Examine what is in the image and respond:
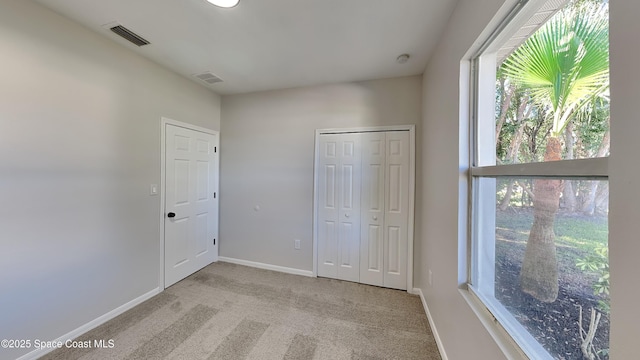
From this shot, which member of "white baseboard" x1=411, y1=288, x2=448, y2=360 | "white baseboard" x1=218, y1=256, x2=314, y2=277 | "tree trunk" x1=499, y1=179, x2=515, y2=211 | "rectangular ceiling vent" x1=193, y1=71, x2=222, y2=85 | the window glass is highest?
"rectangular ceiling vent" x1=193, y1=71, x2=222, y2=85

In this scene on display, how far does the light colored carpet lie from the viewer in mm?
1681

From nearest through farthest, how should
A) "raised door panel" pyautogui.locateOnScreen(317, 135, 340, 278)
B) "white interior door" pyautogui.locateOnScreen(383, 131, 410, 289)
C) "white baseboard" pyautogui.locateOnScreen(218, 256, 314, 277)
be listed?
"white interior door" pyautogui.locateOnScreen(383, 131, 410, 289) < "raised door panel" pyautogui.locateOnScreen(317, 135, 340, 278) < "white baseboard" pyautogui.locateOnScreen(218, 256, 314, 277)

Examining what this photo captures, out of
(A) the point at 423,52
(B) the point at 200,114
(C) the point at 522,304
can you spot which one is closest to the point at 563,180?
(C) the point at 522,304

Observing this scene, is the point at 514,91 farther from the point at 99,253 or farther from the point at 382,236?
the point at 99,253

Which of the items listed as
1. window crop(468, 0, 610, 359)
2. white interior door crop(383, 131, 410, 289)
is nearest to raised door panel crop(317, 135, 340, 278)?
white interior door crop(383, 131, 410, 289)

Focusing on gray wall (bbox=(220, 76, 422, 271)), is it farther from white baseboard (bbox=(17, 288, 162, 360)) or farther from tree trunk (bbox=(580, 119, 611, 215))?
tree trunk (bbox=(580, 119, 611, 215))

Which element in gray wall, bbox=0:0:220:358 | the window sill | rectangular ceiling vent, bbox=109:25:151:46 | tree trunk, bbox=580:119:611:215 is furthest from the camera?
rectangular ceiling vent, bbox=109:25:151:46

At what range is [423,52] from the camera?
6.91 ft

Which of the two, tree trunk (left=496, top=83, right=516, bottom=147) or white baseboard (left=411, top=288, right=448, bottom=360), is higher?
tree trunk (left=496, top=83, right=516, bottom=147)

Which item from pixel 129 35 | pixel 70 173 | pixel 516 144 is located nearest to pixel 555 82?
pixel 516 144

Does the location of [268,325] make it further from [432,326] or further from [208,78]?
[208,78]

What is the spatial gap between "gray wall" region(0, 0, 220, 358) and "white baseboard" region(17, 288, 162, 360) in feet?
0.12

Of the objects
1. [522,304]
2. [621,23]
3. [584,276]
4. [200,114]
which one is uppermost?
[200,114]

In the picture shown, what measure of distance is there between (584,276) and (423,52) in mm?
2098
